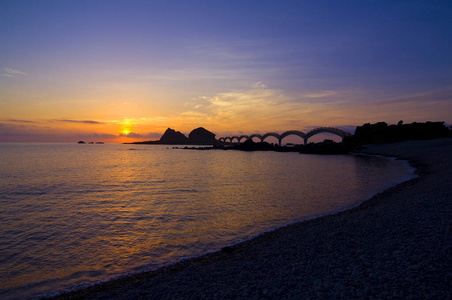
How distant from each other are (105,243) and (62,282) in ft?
9.93

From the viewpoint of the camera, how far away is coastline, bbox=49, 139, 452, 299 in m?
5.80

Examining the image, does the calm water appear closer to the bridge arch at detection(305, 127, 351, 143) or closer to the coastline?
the coastline

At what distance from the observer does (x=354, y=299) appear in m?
5.30

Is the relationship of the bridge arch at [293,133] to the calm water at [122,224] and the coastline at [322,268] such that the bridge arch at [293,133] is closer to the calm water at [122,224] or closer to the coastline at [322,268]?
the calm water at [122,224]

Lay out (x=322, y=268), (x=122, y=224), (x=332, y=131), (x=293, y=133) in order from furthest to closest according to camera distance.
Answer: (x=293, y=133) → (x=332, y=131) → (x=122, y=224) → (x=322, y=268)

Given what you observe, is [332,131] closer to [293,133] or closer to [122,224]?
[293,133]

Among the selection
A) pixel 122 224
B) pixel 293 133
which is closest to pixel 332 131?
pixel 293 133

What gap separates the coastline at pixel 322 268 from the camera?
5801 mm

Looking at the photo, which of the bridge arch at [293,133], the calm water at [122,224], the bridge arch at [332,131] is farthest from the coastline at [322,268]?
the bridge arch at [293,133]

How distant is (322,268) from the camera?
694cm

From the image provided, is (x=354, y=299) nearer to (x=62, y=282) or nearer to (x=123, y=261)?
(x=123, y=261)

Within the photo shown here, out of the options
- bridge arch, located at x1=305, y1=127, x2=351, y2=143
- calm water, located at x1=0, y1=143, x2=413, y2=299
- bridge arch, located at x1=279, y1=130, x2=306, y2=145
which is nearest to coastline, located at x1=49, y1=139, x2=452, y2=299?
calm water, located at x1=0, y1=143, x2=413, y2=299

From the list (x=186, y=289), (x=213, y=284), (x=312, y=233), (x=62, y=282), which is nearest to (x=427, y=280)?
(x=312, y=233)

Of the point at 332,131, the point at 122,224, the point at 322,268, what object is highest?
the point at 332,131
